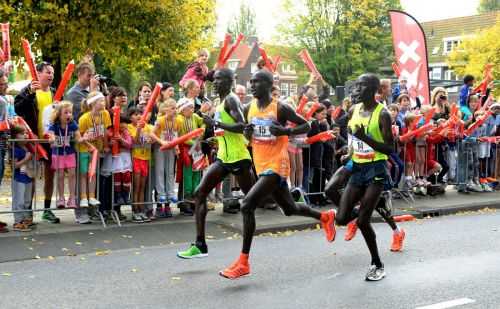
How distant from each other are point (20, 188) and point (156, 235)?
1.82m

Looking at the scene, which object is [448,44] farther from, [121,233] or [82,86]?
[121,233]

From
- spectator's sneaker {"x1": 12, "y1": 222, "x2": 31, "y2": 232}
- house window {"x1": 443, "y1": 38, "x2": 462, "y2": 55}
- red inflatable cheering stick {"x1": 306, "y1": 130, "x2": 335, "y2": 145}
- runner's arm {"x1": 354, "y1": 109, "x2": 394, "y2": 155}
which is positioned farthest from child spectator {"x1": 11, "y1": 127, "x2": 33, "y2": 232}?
house window {"x1": 443, "y1": 38, "x2": 462, "y2": 55}

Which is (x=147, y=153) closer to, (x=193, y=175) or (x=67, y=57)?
(x=193, y=175)

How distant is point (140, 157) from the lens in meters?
9.11

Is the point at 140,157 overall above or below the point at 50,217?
above

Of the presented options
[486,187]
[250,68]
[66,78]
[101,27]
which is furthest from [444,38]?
[66,78]

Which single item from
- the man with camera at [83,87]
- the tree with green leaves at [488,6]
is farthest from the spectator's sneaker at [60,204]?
the tree with green leaves at [488,6]

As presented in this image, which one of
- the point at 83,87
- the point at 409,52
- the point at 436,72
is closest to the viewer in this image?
the point at 83,87

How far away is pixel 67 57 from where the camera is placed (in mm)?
17844

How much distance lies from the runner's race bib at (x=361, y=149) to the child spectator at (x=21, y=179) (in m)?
4.17

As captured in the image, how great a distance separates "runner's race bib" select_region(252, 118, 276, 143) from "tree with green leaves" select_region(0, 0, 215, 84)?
431 inches

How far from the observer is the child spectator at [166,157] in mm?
9188

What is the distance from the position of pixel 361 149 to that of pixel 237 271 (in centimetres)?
174

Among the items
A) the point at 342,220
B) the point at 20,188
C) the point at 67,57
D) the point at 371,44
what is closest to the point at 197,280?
the point at 342,220
